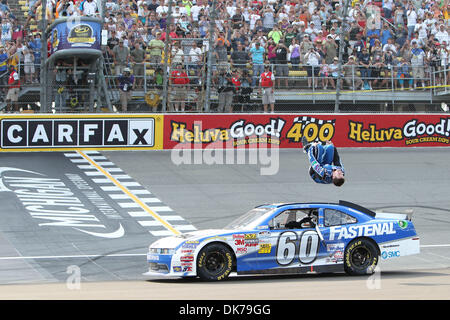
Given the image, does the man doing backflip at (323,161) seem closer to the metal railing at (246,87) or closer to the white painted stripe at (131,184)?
the white painted stripe at (131,184)

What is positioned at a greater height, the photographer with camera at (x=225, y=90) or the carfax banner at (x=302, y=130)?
the photographer with camera at (x=225, y=90)

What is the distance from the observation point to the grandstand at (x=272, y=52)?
2656cm

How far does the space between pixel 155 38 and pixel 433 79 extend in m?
9.71

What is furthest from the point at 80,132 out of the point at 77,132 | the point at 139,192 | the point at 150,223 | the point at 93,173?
the point at 150,223

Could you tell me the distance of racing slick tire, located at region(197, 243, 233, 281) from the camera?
44.7 ft

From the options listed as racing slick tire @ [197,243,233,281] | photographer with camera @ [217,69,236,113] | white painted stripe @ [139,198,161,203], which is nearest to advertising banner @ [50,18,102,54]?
photographer with camera @ [217,69,236,113]

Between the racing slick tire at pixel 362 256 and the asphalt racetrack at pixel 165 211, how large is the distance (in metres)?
0.20

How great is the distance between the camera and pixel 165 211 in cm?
2056

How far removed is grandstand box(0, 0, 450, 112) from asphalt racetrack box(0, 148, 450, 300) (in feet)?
6.33

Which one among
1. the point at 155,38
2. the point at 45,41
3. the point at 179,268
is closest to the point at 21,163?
the point at 45,41

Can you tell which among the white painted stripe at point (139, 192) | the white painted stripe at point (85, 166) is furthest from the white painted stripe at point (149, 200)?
the white painted stripe at point (85, 166)

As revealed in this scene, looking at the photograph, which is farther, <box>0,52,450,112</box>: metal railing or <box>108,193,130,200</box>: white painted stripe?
<box>0,52,450,112</box>: metal railing

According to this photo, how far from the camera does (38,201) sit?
2097 cm

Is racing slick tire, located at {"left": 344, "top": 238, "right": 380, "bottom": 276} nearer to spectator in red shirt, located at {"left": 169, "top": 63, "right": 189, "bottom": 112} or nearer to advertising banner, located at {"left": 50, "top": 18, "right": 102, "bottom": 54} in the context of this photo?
spectator in red shirt, located at {"left": 169, "top": 63, "right": 189, "bottom": 112}
